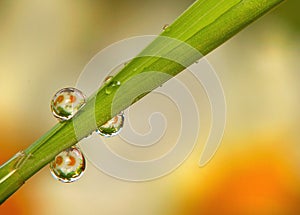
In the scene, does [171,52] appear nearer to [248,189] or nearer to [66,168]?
[66,168]

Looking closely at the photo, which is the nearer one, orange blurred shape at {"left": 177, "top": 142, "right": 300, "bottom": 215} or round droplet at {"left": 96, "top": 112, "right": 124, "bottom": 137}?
round droplet at {"left": 96, "top": 112, "right": 124, "bottom": 137}

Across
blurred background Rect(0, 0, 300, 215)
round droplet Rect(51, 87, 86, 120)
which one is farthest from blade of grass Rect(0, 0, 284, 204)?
blurred background Rect(0, 0, 300, 215)

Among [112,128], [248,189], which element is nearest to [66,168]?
[112,128]

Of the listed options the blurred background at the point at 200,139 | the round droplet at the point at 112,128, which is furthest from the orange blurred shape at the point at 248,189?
the round droplet at the point at 112,128

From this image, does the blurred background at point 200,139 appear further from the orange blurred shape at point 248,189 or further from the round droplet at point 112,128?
the round droplet at point 112,128

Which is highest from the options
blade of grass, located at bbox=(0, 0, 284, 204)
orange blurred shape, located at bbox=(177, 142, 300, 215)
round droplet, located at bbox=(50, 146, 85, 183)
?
orange blurred shape, located at bbox=(177, 142, 300, 215)

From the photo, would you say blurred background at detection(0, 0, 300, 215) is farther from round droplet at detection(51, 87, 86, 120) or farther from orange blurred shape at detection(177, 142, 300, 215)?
round droplet at detection(51, 87, 86, 120)
